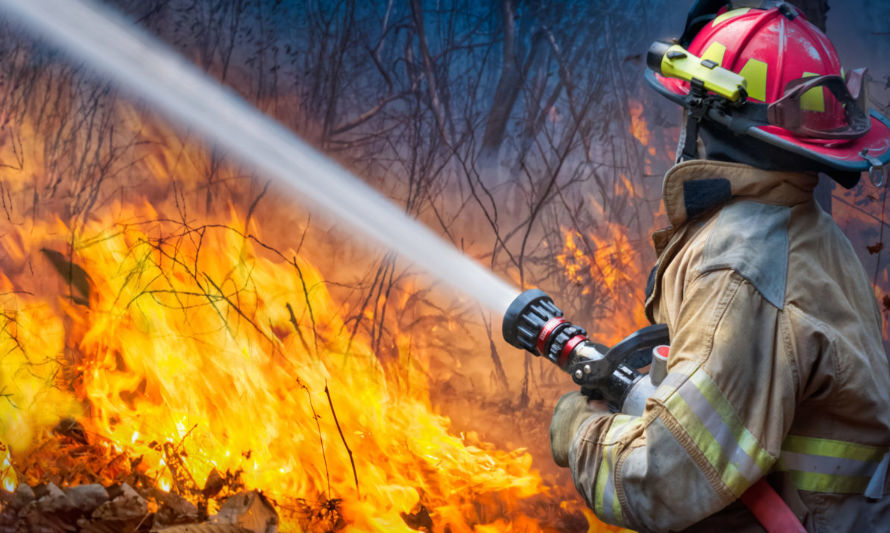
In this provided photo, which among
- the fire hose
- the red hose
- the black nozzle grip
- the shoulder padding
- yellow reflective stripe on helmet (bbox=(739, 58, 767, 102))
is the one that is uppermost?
yellow reflective stripe on helmet (bbox=(739, 58, 767, 102))

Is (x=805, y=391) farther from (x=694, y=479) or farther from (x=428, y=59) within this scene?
(x=428, y=59)

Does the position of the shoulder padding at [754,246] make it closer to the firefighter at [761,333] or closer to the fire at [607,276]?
the firefighter at [761,333]

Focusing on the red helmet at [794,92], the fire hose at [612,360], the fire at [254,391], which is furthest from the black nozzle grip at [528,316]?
the fire at [254,391]

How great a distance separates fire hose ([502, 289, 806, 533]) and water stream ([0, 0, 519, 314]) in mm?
1666

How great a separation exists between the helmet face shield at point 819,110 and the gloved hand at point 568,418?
95 cm

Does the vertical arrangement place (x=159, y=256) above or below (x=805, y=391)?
above

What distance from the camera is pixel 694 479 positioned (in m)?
1.94

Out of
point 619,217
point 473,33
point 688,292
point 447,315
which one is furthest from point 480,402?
point 688,292

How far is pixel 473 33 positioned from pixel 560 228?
3.70 ft

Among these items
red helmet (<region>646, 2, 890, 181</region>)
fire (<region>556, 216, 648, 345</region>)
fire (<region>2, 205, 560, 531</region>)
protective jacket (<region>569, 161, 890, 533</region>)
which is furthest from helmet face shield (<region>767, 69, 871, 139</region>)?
fire (<region>2, 205, 560, 531</region>)

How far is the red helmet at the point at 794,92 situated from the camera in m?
2.11

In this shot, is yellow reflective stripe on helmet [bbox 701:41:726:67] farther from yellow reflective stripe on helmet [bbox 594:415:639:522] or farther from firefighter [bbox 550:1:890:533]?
yellow reflective stripe on helmet [bbox 594:415:639:522]

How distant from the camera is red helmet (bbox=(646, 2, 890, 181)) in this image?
2.11m

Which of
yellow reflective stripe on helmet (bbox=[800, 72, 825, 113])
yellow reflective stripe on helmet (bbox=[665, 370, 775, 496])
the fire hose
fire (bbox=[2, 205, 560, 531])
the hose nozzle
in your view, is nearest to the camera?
yellow reflective stripe on helmet (bbox=[665, 370, 775, 496])
